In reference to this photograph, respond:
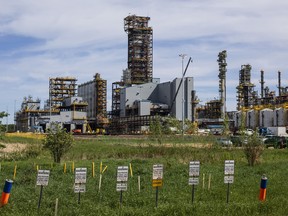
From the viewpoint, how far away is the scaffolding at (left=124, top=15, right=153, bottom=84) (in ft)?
414

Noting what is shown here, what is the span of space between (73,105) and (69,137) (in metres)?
108

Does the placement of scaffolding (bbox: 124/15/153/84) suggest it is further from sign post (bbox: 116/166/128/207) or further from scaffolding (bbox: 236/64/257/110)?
sign post (bbox: 116/166/128/207)

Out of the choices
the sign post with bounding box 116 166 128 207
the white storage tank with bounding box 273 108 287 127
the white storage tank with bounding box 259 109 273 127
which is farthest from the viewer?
the white storage tank with bounding box 259 109 273 127

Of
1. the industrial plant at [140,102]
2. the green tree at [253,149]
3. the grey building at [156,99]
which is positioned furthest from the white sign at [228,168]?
the grey building at [156,99]

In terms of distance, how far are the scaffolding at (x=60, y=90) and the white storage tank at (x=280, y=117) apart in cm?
6714

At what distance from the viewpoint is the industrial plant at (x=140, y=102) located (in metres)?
113

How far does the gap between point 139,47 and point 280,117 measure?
42.8 metres

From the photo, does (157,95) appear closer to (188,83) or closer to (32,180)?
(188,83)

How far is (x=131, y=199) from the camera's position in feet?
45.8

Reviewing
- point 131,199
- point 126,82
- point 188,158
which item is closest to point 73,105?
point 126,82

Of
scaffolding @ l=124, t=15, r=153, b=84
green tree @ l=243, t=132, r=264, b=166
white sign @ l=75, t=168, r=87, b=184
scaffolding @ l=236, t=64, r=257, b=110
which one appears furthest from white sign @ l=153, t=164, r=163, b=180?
scaffolding @ l=236, t=64, r=257, b=110

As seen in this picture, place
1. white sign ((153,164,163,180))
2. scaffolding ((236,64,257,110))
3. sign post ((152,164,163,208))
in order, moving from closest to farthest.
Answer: sign post ((152,164,163,208))
white sign ((153,164,163,180))
scaffolding ((236,64,257,110))

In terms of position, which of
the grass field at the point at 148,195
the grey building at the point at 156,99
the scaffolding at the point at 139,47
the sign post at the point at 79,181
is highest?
the scaffolding at the point at 139,47

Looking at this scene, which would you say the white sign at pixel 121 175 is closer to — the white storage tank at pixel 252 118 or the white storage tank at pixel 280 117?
the white storage tank at pixel 280 117
